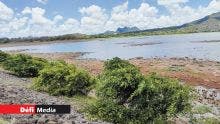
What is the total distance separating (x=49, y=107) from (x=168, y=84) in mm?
11526

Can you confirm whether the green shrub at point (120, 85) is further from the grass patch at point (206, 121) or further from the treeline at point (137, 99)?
the grass patch at point (206, 121)

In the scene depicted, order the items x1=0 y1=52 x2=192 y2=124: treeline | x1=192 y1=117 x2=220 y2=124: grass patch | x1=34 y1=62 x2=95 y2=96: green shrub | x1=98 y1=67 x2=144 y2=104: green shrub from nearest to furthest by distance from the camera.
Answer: x1=0 y1=52 x2=192 y2=124: treeline < x1=98 y1=67 x2=144 y2=104: green shrub < x1=192 y1=117 x2=220 y2=124: grass patch < x1=34 y1=62 x2=95 y2=96: green shrub

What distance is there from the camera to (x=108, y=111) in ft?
67.7

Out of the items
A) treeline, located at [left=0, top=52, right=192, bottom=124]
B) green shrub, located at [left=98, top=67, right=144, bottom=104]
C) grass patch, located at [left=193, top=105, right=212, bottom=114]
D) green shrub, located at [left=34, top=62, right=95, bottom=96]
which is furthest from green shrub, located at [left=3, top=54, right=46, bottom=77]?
green shrub, located at [left=98, top=67, right=144, bottom=104]

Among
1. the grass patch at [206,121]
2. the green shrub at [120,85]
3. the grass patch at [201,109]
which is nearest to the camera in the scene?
the green shrub at [120,85]

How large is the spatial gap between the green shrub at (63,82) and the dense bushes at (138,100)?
6.76m

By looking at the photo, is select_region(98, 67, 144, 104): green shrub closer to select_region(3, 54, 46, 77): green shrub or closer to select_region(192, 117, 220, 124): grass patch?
select_region(192, 117, 220, 124): grass patch

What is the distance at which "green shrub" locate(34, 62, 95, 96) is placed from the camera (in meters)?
27.8

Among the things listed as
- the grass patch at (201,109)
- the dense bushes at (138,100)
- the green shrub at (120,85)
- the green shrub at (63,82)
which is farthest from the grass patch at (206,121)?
the green shrub at (63,82)

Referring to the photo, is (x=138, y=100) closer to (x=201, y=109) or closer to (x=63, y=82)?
(x=63, y=82)

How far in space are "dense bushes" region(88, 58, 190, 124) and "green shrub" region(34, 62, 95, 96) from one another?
676 cm

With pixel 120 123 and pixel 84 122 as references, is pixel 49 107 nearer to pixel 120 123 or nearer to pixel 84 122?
pixel 84 122

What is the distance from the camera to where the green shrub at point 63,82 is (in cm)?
2781

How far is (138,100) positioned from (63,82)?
9308 millimetres
